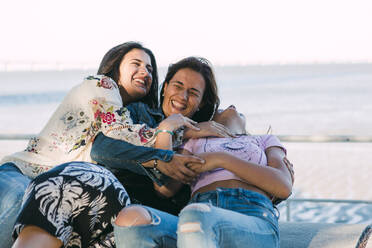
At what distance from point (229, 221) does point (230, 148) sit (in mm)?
611

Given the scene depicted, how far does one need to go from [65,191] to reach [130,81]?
1.12 meters

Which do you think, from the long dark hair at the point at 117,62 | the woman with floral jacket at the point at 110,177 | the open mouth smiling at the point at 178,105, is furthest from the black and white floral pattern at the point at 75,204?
the long dark hair at the point at 117,62

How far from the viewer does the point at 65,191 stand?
161 centimetres

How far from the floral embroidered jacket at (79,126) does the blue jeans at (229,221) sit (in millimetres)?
501

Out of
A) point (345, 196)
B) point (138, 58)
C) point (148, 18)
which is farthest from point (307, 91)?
point (138, 58)

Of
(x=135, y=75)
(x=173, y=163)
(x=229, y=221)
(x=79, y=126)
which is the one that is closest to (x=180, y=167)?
(x=173, y=163)

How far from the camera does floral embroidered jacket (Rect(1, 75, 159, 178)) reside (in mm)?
2211

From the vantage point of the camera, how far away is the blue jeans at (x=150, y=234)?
1.52 meters

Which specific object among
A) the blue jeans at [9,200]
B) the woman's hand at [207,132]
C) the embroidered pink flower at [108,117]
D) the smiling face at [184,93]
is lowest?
the blue jeans at [9,200]

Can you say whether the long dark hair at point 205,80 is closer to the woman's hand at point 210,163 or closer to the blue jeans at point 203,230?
the woman's hand at point 210,163

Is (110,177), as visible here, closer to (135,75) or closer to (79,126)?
(79,126)

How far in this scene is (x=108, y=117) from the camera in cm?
221

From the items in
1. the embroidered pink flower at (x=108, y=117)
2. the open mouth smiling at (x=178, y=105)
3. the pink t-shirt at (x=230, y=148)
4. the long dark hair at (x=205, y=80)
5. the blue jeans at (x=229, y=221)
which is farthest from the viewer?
the long dark hair at (x=205, y=80)

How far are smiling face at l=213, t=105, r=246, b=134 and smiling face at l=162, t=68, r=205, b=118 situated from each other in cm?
15
